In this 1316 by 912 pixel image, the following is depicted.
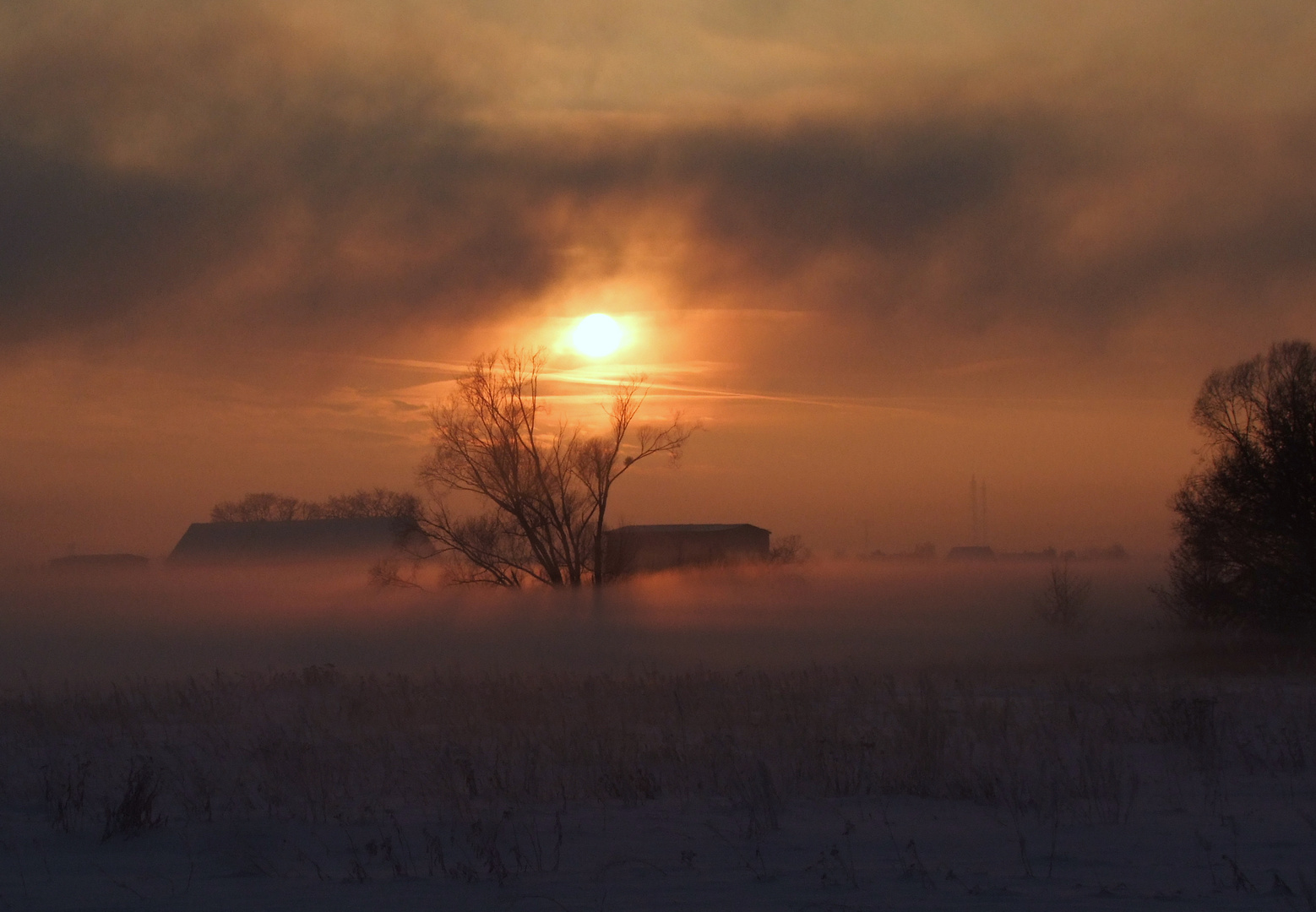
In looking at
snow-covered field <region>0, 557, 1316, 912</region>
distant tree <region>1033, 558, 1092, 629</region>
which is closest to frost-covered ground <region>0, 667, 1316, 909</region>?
snow-covered field <region>0, 557, 1316, 912</region>

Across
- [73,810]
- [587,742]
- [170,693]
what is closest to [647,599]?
[170,693]

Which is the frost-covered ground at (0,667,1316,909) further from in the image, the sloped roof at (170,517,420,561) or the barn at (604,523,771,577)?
the sloped roof at (170,517,420,561)

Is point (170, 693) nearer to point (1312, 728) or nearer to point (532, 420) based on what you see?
point (1312, 728)

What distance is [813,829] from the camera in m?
8.20

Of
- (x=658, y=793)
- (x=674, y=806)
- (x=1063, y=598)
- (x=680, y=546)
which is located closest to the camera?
(x=674, y=806)

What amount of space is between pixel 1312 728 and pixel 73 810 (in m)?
13.0

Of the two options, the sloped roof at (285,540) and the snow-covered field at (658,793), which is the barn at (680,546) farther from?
the snow-covered field at (658,793)

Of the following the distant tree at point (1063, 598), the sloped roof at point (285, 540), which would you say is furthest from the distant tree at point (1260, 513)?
the sloped roof at point (285, 540)

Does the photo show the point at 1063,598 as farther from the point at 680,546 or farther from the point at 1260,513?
the point at 680,546

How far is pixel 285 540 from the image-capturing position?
76.7 metres

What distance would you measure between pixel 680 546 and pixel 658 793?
208 feet

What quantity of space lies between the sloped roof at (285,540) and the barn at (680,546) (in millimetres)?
18439

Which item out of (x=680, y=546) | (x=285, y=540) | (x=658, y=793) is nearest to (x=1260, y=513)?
(x=658, y=793)

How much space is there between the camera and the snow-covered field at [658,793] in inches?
266
